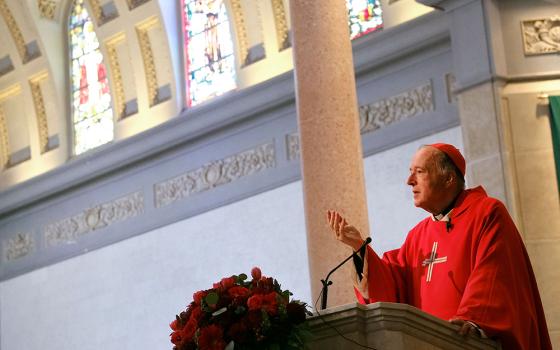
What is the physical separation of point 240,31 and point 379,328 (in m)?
8.77

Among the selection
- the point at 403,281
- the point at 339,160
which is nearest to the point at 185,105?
the point at 339,160

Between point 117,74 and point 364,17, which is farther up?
point 117,74

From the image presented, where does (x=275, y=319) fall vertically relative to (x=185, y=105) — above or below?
below

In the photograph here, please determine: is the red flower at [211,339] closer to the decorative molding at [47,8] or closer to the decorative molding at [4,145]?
the decorative molding at [47,8]

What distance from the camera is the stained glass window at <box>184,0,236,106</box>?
516 inches

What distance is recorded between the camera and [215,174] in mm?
12562

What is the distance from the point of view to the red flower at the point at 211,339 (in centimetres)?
433

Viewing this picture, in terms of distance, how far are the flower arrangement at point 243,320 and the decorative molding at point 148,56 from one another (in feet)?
30.1

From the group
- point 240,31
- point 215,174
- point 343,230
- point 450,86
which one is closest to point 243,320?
point 343,230

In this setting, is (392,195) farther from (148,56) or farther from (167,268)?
(148,56)

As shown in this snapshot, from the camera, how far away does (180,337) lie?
447cm

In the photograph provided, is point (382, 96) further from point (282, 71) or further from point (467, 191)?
point (467, 191)

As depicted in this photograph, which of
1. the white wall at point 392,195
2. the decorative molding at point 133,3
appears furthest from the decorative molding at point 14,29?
the white wall at point 392,195

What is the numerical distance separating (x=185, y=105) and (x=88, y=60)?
1.98m
